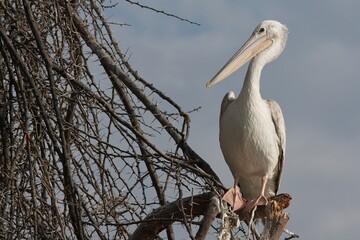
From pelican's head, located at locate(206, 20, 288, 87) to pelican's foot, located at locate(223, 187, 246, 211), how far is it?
1143mm

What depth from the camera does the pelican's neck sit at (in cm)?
555

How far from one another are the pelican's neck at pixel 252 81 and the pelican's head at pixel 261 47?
0.05 meters

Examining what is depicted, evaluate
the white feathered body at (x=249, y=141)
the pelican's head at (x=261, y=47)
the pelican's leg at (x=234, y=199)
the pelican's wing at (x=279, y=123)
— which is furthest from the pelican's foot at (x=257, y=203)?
the pelican's head at (x=261, y=47)

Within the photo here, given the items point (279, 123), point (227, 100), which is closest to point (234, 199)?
point (279, 123)

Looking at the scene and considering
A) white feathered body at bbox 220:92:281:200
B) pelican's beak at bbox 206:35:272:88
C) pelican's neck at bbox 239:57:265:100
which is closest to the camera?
white feathered body at bbox 220:92:281:200

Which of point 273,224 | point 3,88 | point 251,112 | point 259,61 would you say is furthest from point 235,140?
point 3,88

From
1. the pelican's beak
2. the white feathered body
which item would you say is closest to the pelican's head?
the pelican's beak

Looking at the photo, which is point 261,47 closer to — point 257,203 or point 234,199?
point 257,203

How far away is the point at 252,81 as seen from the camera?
223 inches

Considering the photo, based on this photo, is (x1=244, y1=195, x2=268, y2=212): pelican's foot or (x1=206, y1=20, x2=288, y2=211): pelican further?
(x1=206, y1=20, x2=288, y2=211): pelican

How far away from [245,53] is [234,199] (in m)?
1.51

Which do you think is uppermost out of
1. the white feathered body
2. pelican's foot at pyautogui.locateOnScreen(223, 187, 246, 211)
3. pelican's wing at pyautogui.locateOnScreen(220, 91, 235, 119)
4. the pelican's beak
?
the pelican's beak

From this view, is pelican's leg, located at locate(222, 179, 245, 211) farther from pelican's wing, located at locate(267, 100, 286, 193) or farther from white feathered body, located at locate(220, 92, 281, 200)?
pelican's wing, located at locate(267, 100, 286, 193)

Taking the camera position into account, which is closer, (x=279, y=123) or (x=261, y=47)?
(x=279, y=123)
